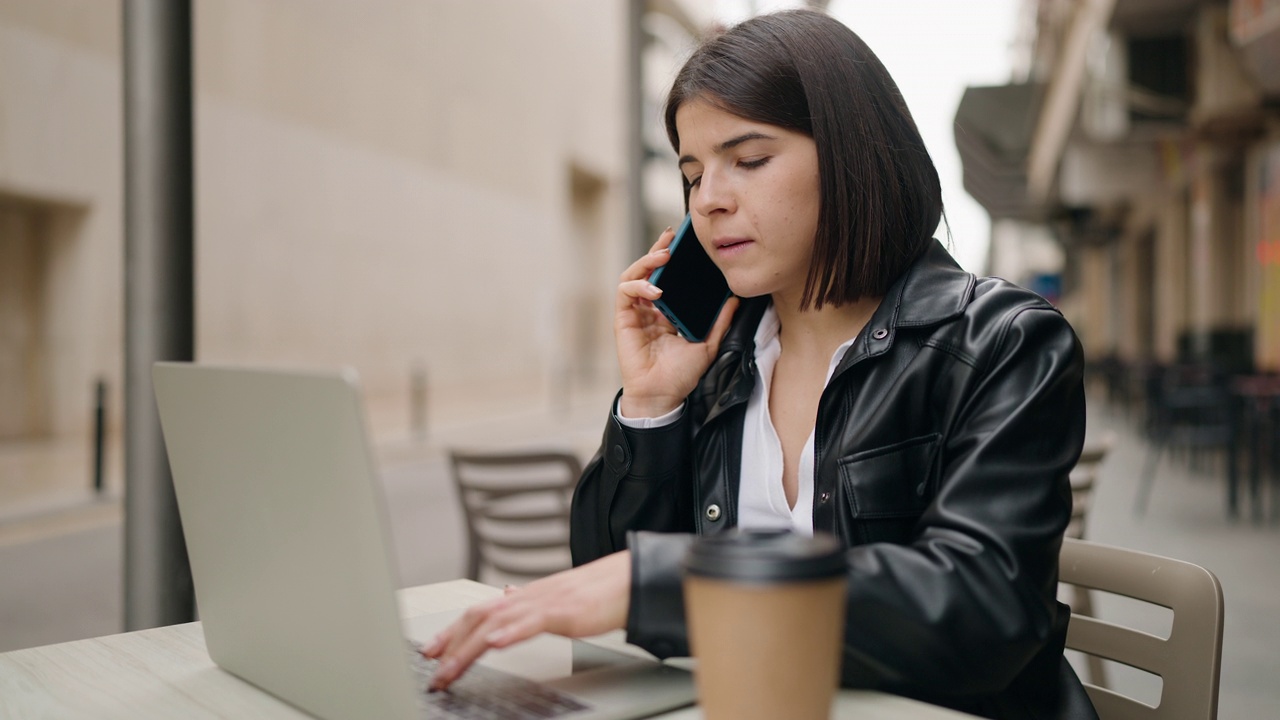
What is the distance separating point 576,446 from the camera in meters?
3.46

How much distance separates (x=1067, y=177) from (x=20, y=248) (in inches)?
508

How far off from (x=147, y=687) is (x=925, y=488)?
875mm

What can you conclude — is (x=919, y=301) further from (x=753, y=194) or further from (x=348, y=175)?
(x=348, y=175)

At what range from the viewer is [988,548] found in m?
0.97

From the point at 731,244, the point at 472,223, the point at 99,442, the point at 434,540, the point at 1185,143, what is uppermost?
the point at 1185,143

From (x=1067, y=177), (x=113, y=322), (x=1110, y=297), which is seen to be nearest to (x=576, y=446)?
(x=113, y=322)

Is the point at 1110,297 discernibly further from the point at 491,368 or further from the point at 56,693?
the point at 56,693

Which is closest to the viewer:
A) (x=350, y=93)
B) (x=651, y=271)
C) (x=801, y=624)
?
(x=801, y=624)

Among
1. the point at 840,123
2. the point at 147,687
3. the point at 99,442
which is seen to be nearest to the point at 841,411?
the point at 840,123

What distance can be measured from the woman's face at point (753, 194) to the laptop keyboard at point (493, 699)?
25.2 inches

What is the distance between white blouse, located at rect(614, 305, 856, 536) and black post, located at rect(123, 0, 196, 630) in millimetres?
1258

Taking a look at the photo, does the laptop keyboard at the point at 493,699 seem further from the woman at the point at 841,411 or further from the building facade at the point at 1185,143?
the building facade at the point at 1185,143

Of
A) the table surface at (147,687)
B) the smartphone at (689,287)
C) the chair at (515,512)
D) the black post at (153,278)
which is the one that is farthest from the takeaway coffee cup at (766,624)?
the chair at (515,512)

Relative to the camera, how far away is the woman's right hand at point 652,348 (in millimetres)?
1465
